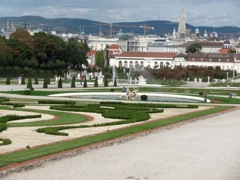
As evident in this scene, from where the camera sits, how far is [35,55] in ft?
241

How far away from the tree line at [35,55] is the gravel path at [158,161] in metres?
49.6

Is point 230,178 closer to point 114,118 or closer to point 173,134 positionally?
point 173,134

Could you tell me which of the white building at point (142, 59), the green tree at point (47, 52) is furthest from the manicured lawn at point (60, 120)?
the white building at point (142, 59)

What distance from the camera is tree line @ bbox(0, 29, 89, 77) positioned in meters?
68.1

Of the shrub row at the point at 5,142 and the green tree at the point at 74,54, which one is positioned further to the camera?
the green tree at the point at 74,54

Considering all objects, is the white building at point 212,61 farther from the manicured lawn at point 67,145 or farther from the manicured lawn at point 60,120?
the manicured lawn at point 67,145

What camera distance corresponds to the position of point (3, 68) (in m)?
67.4

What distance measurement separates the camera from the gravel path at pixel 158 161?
42.4ft

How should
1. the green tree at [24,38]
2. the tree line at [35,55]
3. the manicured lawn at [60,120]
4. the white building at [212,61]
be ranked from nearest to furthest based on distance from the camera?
the manicured lawn at [60,120] → the tree line at [35,55] → the green tree at [24,38] → the white building at [212,61]

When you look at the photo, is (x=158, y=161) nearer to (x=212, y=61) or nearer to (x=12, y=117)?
(x=12, y=117)

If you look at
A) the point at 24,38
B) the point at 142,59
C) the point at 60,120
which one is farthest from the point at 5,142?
the point at 142,59

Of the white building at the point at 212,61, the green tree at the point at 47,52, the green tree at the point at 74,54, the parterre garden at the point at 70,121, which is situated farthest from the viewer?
the white building at the point at 212,61

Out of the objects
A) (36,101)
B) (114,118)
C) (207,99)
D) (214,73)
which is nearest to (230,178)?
(114,118)

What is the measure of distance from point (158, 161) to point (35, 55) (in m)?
60.3
